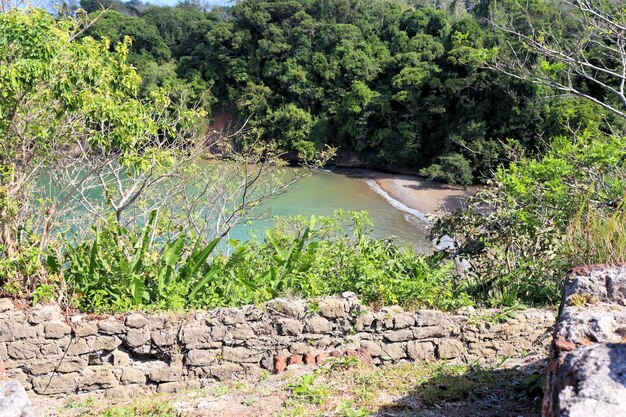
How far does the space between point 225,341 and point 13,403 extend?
128 inches

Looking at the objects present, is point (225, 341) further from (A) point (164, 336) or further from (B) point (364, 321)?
(B) point (364, 321)

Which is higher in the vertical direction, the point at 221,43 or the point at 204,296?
the point at 221,43

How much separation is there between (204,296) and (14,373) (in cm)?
175

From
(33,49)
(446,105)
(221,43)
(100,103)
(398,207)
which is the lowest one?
(398,207)

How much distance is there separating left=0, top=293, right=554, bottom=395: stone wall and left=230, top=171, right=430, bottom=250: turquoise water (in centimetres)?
1100

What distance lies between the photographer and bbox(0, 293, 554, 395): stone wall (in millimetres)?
4992

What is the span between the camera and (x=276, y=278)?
5934 millimetres

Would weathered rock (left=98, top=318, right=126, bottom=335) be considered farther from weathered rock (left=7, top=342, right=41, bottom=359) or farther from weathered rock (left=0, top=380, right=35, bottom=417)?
weathered rock (left=0, top=380, right=35, bottom=417)

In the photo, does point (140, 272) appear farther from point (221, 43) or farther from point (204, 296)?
point (221, 43)

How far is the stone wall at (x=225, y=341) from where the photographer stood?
4.99 m

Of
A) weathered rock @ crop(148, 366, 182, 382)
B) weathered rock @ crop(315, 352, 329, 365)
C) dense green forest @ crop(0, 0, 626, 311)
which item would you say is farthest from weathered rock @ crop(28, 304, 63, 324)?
weathered rock @ crop(315, 352, 329, 365)

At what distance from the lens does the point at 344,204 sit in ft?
81.6

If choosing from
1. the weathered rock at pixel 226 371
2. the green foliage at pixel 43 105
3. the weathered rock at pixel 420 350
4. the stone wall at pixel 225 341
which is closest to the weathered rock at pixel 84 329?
the stone wall at pixel 225 341

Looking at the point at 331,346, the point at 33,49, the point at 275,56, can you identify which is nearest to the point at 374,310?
the point at 331,346
